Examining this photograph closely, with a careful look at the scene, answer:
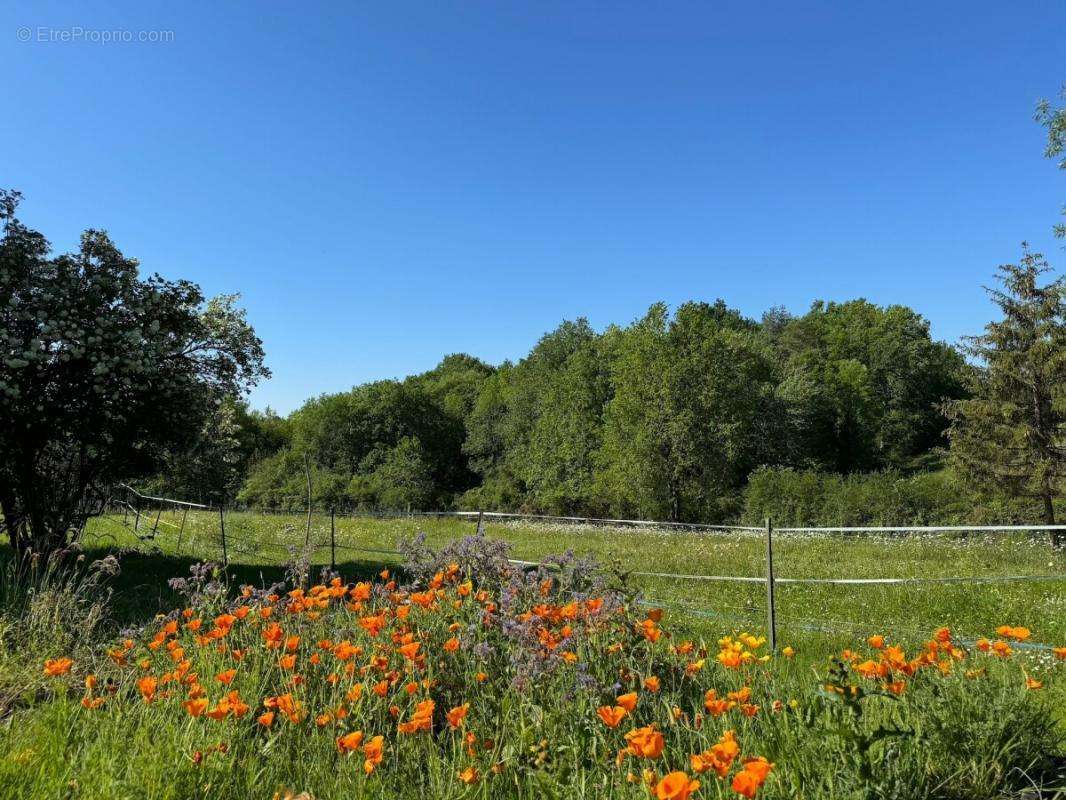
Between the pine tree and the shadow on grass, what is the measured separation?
18421 millimetres

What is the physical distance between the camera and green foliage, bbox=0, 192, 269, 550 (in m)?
8.48

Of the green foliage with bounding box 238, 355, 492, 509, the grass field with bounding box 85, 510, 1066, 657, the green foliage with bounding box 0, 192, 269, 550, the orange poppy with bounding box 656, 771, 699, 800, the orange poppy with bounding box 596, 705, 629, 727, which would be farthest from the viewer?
the green foliage with bounding box 238, 355, 492, 509

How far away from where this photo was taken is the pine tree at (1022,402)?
722 inches

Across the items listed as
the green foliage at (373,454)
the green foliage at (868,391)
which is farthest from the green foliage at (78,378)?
the green foliage at (868,391)

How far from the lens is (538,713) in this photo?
226cm

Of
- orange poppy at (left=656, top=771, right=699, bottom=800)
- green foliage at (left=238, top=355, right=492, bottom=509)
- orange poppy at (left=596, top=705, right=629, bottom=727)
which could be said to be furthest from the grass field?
green foliage at (left=238, top=355, right=492, bottom=509)

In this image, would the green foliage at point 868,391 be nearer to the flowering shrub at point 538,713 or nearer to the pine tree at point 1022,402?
the pine tree at point 1022,402

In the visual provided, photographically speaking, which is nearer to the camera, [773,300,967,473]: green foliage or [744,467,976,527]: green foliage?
[744,467,976,527]: green foliage

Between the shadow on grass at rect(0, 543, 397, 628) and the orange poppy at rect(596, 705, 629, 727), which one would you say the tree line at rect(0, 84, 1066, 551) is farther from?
the orange poppy at rect(596, 705, 629, 727)

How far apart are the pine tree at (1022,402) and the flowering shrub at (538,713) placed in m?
20.2

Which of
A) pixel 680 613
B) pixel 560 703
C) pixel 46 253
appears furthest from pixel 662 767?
pixel 46 253

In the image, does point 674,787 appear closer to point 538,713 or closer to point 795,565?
point 538,713

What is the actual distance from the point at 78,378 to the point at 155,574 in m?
3.76

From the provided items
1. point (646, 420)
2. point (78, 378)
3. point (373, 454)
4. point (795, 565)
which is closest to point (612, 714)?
point (78, 378)
